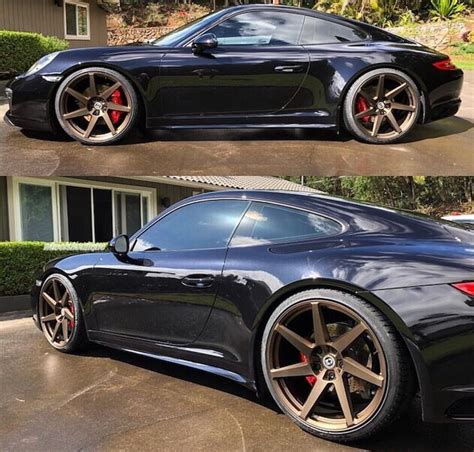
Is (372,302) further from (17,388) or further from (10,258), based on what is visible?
(10,258)

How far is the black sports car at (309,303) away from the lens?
2.31 metres

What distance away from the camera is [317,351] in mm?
2668

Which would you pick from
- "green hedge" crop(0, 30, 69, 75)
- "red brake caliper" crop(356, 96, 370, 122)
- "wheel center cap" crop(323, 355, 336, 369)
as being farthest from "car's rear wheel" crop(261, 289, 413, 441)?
"green hedge" crop(0, 30, 69, 75)

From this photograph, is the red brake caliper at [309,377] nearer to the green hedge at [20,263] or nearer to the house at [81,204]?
the green hedge at [20,263]

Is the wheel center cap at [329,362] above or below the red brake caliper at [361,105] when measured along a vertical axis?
below

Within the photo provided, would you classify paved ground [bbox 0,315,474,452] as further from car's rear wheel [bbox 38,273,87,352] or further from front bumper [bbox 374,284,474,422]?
front bumper [bbox 374,284,474,422]

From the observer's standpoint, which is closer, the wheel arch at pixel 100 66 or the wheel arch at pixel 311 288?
the wheel arch at pixel 311 288

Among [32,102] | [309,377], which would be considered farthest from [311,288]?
[32,102]

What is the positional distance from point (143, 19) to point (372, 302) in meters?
31.6

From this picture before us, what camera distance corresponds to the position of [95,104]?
5336 mm

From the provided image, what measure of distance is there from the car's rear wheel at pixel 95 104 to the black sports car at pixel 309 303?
213 centimetres

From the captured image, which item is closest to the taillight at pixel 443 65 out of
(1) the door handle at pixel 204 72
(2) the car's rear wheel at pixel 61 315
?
(1) the door handle at pixel 204 72

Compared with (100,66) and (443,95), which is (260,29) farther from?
(443,95)

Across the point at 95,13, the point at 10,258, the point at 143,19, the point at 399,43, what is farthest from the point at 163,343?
the point at 143,19
